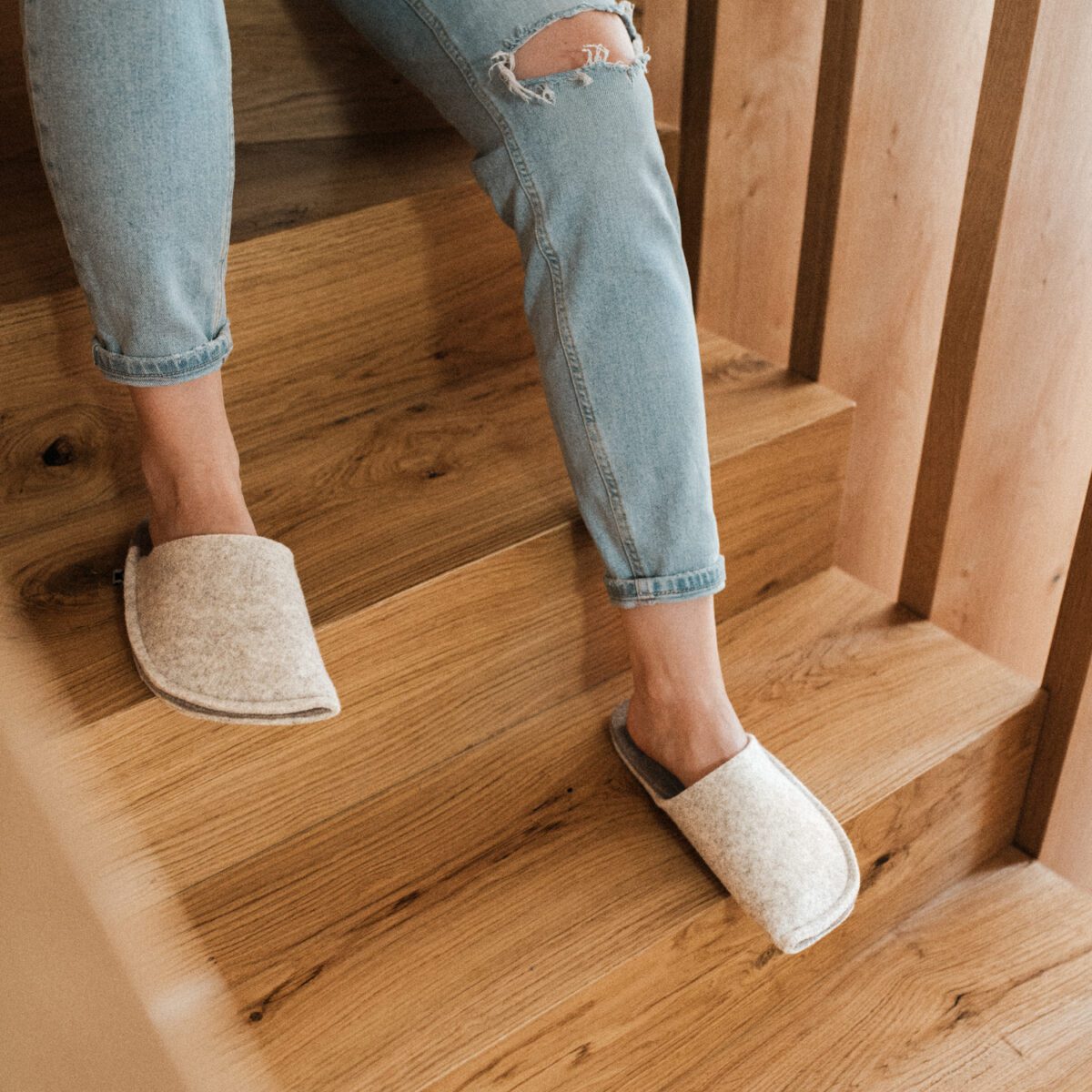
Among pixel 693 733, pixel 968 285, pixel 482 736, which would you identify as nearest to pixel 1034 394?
pixel 968 285

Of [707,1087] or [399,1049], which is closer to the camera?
[399,1049]

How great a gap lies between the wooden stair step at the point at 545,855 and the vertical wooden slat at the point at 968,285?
0.31 feet

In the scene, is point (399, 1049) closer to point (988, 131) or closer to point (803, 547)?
point (803, 547)

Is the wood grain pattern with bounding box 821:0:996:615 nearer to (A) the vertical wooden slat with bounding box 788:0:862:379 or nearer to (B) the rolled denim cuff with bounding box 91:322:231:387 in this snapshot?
(A) the vertical wooden slat with bounding box 788:0:862:379

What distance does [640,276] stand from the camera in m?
0.86

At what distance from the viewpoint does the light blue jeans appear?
0.72 m

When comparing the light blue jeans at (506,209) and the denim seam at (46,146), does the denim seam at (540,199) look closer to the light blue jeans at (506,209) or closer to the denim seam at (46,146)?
the light blue jeans at (506,209)

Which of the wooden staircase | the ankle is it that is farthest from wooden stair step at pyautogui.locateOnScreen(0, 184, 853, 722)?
the ankle

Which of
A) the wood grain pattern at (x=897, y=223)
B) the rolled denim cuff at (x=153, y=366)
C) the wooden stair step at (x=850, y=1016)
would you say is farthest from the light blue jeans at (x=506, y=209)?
the wood grain pattern at (x=897, y=223)

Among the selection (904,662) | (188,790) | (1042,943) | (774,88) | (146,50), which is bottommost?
(1042,943)

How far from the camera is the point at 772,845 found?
89 cm

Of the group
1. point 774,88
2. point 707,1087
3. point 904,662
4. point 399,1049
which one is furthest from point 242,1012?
point 774,88

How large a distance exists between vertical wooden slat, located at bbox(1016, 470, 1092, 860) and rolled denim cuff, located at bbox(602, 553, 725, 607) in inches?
16.2

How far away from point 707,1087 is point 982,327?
29.9 inches
